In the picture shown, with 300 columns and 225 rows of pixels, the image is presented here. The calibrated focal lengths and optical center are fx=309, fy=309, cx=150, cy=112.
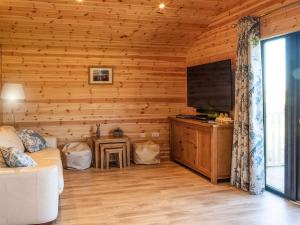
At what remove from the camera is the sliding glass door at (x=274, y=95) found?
3.93m

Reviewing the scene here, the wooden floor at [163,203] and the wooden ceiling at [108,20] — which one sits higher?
the wooden ceiling at [108,20]

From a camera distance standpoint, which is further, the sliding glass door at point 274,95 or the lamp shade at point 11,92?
the lamp shade at point 11,92

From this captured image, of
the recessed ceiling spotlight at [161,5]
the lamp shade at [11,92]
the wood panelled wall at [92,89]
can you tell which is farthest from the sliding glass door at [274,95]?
the lamp shade at [11,92]

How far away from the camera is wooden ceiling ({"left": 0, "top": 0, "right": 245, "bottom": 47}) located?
436cm

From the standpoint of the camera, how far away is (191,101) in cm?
586

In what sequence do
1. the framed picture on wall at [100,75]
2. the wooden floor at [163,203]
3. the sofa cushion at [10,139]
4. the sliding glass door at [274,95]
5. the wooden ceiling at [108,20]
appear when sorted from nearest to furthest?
the wooden floor at [163,203] → the sliding glass door at [274,95] → the sofa cushion at [10,139] → the wooden ceiling at [108,20] → the framed picture on wall at [100,75]

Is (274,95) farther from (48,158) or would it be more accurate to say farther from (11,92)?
(11,92)

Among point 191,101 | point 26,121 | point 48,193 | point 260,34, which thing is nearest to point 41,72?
point 26,121

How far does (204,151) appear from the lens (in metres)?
4.72

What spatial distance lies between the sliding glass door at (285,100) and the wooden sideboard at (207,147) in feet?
1.88

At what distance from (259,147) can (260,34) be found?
1475 mm

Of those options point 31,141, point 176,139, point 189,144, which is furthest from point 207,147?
point 31,141

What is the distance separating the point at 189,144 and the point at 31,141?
2542 millimetres

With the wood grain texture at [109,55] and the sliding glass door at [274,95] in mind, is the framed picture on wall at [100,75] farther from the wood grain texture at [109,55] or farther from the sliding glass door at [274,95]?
the sliding glass door at [274,95]
